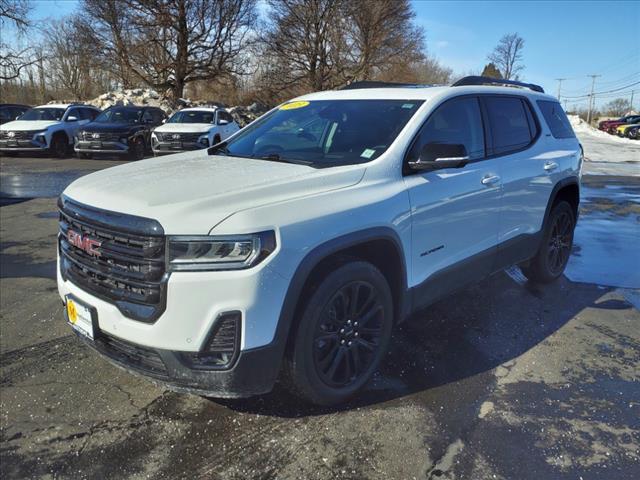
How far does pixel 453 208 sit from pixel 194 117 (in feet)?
47.3

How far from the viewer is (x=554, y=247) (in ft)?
17.2

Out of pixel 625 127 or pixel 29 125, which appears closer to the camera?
pixel 29 125

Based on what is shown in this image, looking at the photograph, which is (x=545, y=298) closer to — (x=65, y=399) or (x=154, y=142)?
(x=65, y=399)

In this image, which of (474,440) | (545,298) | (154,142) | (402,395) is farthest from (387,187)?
(154,142)

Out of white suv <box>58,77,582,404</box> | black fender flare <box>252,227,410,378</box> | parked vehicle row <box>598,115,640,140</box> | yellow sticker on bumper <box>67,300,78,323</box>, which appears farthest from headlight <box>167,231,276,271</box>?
parked vehicle row <box>598,115,640,140</box>

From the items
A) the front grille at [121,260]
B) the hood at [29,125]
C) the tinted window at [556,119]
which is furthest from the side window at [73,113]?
the front grille at [121,260]

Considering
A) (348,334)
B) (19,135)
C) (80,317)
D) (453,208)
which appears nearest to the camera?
(80,317)

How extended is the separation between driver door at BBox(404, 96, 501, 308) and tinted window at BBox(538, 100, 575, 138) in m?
1.39

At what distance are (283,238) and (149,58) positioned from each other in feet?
115

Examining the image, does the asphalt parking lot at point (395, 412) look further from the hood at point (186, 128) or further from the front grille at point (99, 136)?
the front grille at point (99, 136)

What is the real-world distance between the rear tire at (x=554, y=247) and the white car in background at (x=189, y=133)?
1164 centimetres

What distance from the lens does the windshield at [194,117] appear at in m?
16.4

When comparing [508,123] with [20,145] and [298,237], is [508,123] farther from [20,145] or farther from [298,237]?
[20,145]

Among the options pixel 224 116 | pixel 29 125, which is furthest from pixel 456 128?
pixel 29 125
